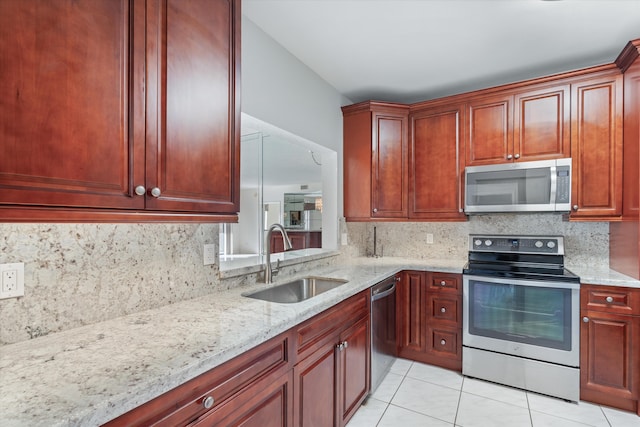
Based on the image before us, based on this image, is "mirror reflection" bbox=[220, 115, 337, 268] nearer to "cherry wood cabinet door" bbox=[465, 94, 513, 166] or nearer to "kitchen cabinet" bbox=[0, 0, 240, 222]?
"cherry wood cabinet door" bbox=[465, 94, 513, 166]

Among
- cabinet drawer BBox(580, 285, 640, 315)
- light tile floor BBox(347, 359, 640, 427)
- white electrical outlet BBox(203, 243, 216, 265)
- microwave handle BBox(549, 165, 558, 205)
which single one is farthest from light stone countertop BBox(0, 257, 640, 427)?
microwave handle BBox(549, 165, 558, 205)

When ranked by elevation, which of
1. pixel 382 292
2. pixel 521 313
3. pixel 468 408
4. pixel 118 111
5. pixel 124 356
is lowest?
pixel 468 408

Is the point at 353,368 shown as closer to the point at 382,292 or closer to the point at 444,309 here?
the point at 382,292

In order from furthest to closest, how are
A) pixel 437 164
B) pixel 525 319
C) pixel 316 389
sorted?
pixel 437 164 < pixel 525 319 < pixel 316 389

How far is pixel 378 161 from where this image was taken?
3.13 meters

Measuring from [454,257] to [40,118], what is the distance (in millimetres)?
3261

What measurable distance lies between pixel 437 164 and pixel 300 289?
1768 millimetres

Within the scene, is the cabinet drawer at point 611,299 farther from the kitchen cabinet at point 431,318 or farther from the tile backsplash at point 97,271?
the tile backsplash at point 97,271

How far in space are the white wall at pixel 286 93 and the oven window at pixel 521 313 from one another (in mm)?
1457

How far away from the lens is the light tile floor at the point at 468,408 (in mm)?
2027

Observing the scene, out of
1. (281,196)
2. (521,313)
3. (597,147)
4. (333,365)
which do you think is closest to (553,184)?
(597,147)

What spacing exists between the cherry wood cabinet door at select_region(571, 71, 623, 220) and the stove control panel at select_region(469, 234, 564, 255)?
250 millimetres

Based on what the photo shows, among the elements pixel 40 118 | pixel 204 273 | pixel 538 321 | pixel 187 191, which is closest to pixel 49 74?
pixel 40 118

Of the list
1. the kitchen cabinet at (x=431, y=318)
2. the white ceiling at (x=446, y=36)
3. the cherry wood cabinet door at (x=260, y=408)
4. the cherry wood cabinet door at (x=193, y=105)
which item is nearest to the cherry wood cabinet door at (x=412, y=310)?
the kitchen cabinet at (x=431, y=318)
